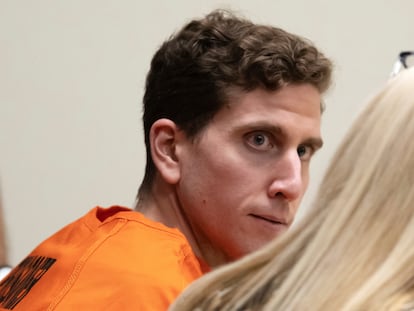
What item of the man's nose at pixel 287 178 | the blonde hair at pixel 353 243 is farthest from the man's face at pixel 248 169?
the blonde hair at pixel 353 243

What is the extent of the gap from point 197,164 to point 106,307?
0.30 metres

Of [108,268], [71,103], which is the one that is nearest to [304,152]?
[108,268]

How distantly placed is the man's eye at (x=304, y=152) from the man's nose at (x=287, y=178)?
1.6 inches

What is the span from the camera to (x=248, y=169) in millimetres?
1475

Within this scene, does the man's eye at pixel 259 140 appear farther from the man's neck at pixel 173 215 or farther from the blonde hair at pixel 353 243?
the blonde hair at pixel 353 243

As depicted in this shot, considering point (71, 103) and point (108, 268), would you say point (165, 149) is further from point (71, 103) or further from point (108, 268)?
point (71, 103)

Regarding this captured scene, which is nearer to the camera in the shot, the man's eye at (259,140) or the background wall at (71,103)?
the man's eye at (259,140)

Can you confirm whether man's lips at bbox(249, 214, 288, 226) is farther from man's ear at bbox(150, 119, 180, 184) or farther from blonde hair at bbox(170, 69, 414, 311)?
blonde hair at bbox(170, 69, 414, 311)

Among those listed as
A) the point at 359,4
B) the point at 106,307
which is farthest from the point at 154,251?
the point at 359,4

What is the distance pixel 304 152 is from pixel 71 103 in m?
0.89

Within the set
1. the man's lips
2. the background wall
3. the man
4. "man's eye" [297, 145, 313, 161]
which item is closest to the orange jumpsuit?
the man

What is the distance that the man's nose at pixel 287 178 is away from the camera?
1463mm

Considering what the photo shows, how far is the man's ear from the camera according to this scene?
1.50 m

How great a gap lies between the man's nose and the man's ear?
153mm
